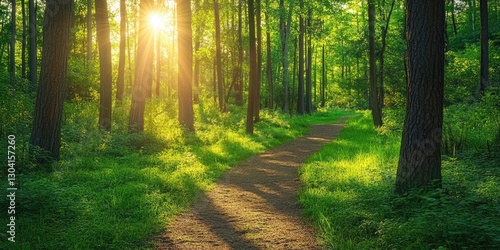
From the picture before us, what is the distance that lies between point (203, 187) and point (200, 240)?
304 cm

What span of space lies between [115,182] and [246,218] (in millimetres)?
3407

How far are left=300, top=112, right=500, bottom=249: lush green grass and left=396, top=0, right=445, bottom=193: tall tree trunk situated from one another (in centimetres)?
40

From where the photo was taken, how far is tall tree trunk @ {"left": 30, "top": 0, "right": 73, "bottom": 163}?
8.01 metres

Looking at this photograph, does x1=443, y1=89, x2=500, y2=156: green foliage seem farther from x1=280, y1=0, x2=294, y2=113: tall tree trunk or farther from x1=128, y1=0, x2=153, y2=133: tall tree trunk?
x1=280, y1=0, x2=294, y2=113: tall tree trunk

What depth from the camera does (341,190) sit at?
7.46 meters

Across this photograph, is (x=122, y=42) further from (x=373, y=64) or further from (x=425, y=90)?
(x=425, y=90)

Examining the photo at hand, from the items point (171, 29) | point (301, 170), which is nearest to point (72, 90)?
point (171, 29)

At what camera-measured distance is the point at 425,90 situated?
18.8ft

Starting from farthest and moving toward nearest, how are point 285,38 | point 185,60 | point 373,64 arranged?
point 285,38
point 373,64
point 185,60

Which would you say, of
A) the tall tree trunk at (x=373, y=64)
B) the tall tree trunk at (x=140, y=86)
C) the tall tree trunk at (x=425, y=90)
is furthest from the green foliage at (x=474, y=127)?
the tall tree trunk at (x=140, y=86)

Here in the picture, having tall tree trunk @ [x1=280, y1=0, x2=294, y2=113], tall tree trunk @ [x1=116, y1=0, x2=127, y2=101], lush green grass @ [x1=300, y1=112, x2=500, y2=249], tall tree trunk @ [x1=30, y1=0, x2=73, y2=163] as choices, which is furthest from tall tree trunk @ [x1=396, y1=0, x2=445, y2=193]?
tall tree trunk @ [x1=280, y1=0, x2=294, y2=113]

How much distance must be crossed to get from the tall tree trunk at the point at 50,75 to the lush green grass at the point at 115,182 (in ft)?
1.40

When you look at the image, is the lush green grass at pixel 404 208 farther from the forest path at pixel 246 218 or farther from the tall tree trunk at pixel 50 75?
the tall tree trunk at pixel 50 75

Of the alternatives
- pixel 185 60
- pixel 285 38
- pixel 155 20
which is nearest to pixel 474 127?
pixel 185 60
